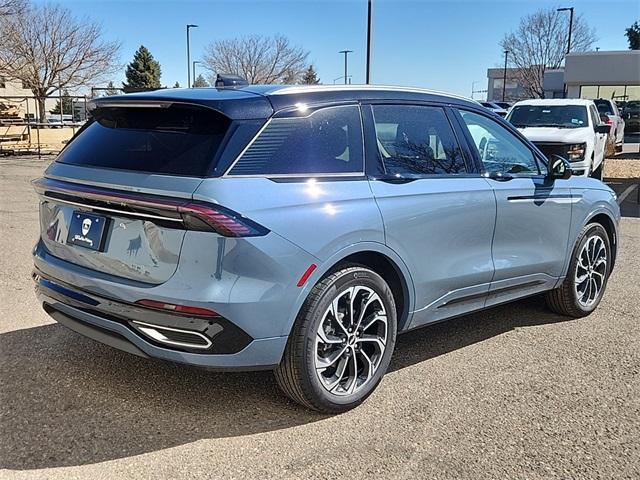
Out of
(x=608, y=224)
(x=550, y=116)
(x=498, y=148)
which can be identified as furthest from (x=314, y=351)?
(x=550, y=116)

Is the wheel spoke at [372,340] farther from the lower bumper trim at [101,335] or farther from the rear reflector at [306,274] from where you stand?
the lower bumper trim at [101,335]

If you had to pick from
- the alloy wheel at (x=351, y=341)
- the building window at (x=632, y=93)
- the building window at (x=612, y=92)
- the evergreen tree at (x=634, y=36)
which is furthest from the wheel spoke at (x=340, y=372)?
the evergreen tree at (x=634, y=36)

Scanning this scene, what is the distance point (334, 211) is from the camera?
328 centimetres

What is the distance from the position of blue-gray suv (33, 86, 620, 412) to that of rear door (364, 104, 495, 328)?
→ 11mm

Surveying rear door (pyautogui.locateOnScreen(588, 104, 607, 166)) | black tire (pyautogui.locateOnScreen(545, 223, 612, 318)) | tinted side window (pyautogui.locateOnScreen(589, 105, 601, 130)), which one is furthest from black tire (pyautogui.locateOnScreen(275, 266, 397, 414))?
tinted side window (pyautogui.locateOnScreen(589, 105, 601, 130))

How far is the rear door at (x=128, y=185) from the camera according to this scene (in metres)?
3.00

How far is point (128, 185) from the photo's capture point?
3086mm

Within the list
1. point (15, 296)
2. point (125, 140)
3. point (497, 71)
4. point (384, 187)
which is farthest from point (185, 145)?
point (497, 71)

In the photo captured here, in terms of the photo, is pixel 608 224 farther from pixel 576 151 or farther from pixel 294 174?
pixel 576 151

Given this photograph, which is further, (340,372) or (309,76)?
(309,76)

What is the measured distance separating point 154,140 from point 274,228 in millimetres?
822

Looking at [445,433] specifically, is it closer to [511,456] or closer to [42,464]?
[511,456]

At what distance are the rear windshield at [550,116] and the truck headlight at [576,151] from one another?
123 centimetres

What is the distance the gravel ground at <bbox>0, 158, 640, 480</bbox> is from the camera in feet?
9.61
